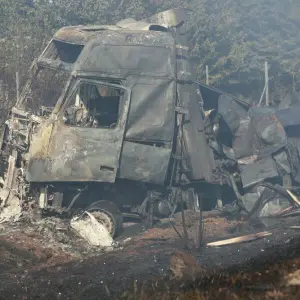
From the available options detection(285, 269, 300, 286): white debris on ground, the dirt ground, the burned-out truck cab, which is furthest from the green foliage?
detection(285, 269, 300, 286): white debris on ground

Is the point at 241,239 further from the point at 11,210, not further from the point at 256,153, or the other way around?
A: the point at 11,210

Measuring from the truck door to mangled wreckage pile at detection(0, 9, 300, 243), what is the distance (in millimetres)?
13

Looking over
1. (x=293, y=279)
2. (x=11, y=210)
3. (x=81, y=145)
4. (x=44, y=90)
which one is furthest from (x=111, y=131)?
(x=293, y=279)

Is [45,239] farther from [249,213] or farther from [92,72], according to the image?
[249,213]

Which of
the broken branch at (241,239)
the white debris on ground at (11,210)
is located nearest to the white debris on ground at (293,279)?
the broken branch at (241,239)

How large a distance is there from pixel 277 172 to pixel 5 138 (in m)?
4.25

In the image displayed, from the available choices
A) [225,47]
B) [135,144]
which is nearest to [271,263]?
[135,144]

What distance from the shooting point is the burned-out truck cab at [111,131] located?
17.6ft

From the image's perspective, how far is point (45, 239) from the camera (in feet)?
16.8

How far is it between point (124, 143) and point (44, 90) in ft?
5.41

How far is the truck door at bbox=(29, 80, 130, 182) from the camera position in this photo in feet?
17.3

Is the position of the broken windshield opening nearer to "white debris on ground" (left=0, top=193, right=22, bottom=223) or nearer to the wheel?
"white debris on ground" (left=0, top=193, right=22, bottom=223)

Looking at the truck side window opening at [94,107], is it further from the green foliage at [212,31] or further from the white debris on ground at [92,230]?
the green foliage at [212,31]

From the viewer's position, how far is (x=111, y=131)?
551 centimetres
